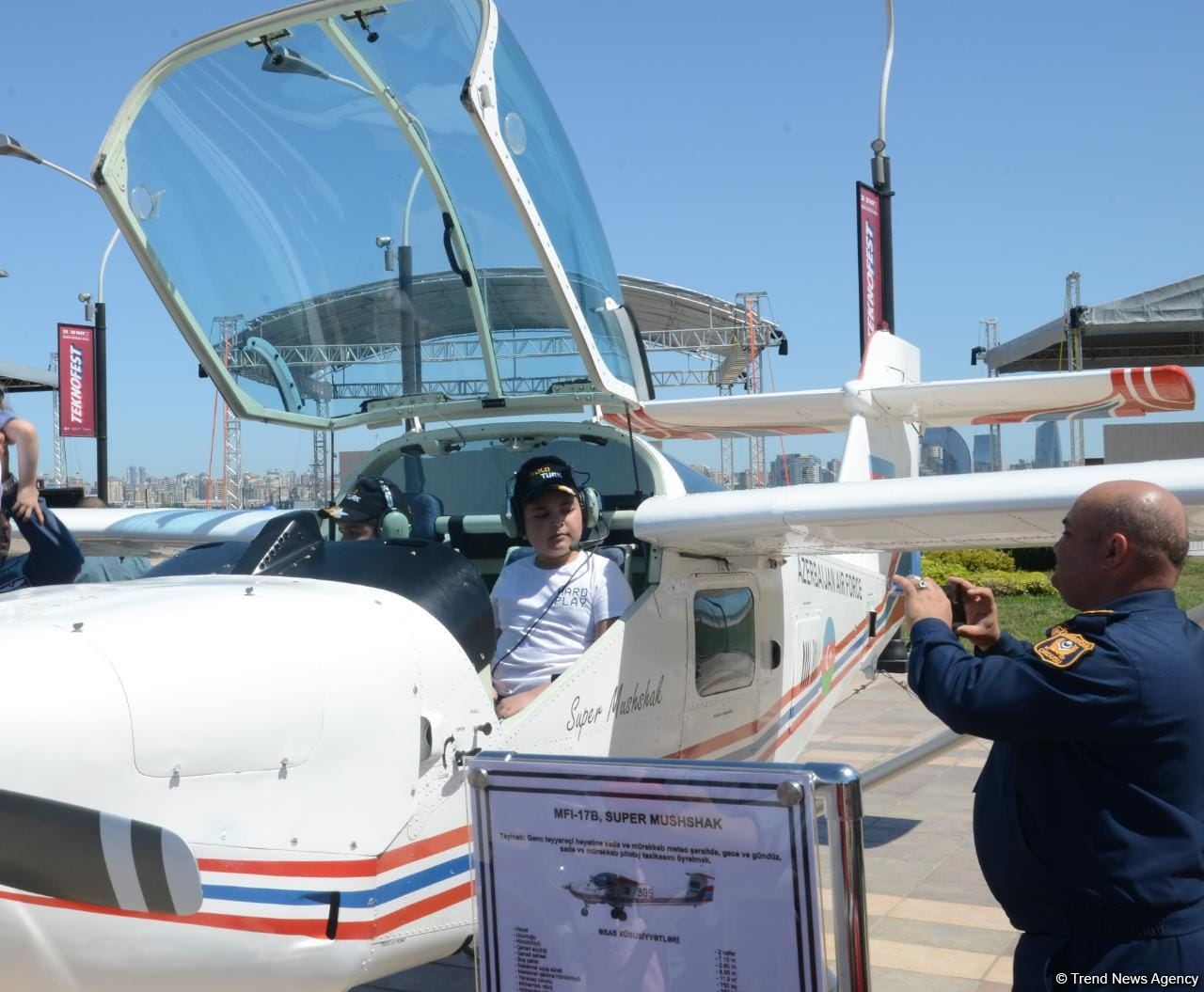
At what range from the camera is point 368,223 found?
4.60 metres

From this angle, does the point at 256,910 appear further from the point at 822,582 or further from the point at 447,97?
the point at 822,582

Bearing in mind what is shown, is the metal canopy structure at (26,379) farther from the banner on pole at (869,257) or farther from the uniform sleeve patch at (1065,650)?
the uniform sleeve patch at (1065,650)

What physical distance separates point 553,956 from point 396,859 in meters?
0.80

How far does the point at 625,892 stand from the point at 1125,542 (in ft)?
3.62

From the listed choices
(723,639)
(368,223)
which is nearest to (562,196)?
(368,223)

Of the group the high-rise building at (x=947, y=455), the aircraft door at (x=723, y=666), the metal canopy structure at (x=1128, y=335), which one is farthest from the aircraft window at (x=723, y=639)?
the metal canopy structure at (x=1128, y=335)

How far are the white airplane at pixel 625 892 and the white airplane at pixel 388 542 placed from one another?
32.5 inches

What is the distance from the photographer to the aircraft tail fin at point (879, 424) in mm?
6117

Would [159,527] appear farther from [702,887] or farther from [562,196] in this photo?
[702,887]

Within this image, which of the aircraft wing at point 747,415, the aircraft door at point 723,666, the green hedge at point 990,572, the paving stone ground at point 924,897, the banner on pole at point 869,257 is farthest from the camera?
the green hedge at point 990,572

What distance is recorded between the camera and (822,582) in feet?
19.0

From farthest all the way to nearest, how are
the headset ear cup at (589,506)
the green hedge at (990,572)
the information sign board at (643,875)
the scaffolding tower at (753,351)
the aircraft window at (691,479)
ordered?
the green hedge at (990,572), the scaffolding tower at (753,351), the aircraft window at (691,479), the headset ear cup at (589,506), the information sign board at (643,875)

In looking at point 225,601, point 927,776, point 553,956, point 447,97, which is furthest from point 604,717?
point 927,776

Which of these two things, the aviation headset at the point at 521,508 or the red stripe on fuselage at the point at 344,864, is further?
the aviation headset at the point at 521,508
